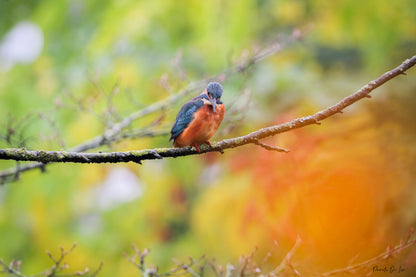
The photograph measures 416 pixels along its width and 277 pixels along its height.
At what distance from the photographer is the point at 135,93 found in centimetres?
564

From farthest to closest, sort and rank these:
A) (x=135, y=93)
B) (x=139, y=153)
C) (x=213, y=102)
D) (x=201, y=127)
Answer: (x=135, y=93), (x=213, y=102), (x=201, y=127), (x=139, y=153)

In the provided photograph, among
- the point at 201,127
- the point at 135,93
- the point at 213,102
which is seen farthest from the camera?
the point at 135,93

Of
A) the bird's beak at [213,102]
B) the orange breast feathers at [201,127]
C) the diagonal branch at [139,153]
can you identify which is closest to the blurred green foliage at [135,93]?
the bird's beak at [213,102]

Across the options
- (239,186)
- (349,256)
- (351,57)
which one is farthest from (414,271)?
(351,57)

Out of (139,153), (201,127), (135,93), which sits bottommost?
(135,93)

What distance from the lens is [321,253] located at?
151 inches

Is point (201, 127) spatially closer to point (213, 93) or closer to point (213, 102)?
point (213, 102)

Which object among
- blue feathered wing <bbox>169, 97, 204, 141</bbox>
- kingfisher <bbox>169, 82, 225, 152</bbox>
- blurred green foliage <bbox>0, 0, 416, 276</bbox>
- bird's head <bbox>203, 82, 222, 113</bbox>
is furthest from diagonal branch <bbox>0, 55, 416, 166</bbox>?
blurred green foliage <bbox>0, 0, 416, 276</bbox>

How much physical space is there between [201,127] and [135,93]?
266 centimetres

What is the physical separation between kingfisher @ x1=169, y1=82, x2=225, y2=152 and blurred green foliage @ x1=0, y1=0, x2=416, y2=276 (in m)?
1.00

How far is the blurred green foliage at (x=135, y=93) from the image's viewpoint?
4885 millimetres

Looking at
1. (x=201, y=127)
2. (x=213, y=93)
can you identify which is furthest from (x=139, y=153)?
(x=213, y=93)

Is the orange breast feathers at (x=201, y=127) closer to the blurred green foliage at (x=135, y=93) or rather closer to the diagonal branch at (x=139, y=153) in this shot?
the diagonal branch at (x=139, y=153)

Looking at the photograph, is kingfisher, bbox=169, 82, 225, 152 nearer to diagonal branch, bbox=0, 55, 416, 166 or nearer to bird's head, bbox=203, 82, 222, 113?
bird's head, bbox=203, 82, 222, 113
